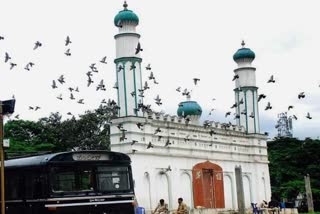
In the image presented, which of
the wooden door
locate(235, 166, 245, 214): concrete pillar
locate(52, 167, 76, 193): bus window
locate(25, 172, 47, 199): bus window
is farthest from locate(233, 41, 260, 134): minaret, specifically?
locate(52, 167, 76, 193): bus window

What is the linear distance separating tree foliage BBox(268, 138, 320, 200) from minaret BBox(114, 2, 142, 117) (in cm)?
2357

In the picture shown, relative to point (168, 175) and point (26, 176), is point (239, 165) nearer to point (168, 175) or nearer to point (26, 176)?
point (168, 175)

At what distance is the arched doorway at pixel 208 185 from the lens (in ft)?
128

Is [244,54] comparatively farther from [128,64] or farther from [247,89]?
[128,64]

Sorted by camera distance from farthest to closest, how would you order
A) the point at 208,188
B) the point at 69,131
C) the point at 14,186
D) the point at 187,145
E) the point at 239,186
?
the point at 69,131 → the point at 239,186 → the point at 208,188 → the point at 187,145 → the point at 14,186

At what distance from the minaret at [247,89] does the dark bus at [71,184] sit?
2962 cm

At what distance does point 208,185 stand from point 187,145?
3467 millimetres

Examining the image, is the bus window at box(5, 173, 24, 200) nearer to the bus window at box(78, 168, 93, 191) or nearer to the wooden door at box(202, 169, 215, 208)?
the bus window at box(78, 168, 93, 191)

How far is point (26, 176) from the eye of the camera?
1599 centimetres

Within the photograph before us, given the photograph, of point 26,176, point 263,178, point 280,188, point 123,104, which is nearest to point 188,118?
point 123,104

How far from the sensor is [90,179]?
15.6 m

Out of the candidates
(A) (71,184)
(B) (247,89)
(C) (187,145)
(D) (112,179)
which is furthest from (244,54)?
(A) (71,184)

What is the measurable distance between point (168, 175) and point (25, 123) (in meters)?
20.9

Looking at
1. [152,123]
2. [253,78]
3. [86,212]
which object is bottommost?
[86,212]
